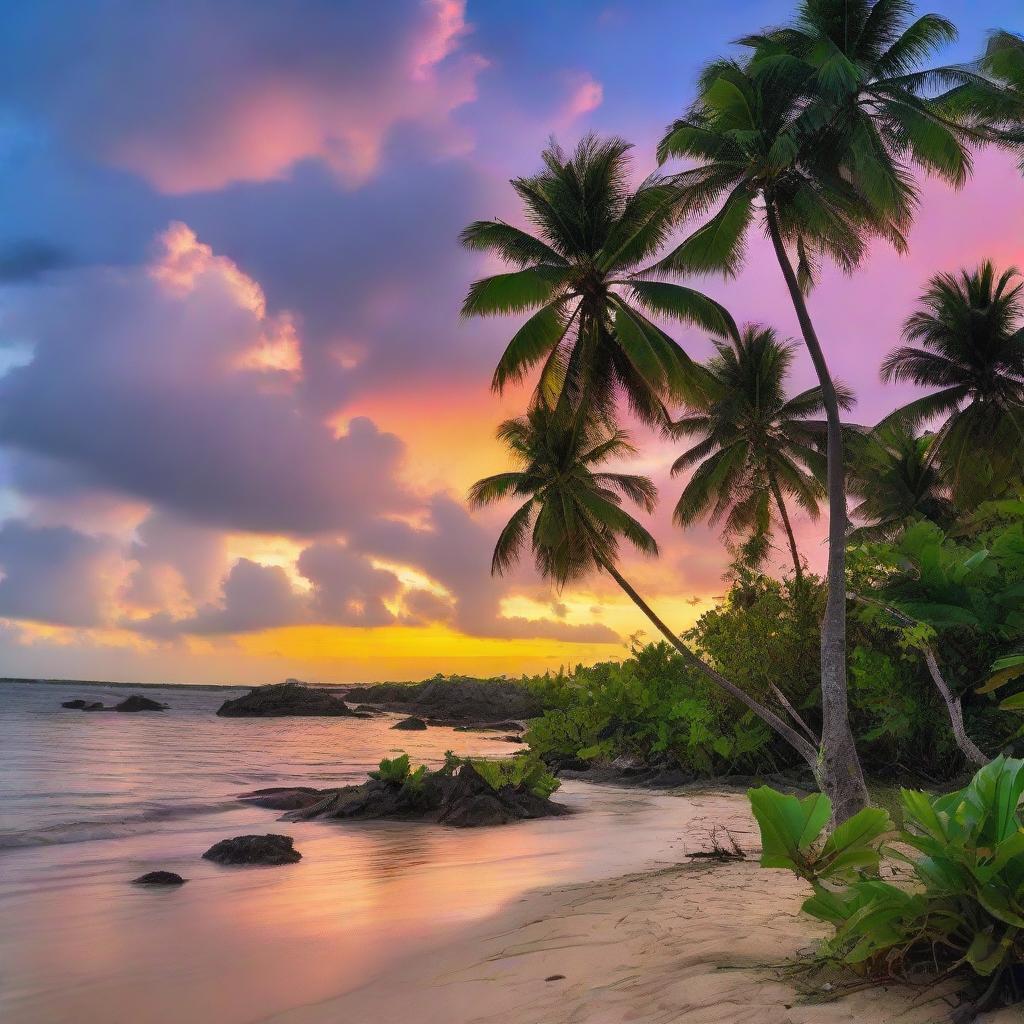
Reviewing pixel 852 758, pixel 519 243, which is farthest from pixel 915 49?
pixel 852 758

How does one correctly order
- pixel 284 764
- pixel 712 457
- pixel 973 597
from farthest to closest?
pixel 712 457
pixel 284 764
pixel 973 597

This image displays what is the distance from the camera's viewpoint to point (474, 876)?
659cm

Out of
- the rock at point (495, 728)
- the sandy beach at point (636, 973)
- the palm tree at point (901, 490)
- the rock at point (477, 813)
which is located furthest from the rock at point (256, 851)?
the rock at point (495, 728)

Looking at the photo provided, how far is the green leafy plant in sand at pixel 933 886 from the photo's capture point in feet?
7.68

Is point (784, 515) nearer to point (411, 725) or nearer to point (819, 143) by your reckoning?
point (819, 143)

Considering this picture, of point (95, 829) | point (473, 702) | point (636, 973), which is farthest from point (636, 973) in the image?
point (473, 702)

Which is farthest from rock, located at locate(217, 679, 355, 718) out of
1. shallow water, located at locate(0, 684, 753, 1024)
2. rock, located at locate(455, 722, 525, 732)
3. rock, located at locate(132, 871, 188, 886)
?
rock, located at locate(132, 871, 188, 886)

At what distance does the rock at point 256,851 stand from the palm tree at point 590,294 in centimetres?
1066

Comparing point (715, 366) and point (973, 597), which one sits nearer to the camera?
point (973, 597)

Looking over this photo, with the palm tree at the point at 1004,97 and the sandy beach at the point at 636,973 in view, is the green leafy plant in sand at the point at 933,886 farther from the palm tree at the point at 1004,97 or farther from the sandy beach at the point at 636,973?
the palm tree at the point at 1004,97

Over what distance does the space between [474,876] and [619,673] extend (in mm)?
13927

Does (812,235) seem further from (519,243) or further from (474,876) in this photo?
(474,876)

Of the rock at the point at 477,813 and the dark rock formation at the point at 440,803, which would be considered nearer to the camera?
the rock at the point at 477,813

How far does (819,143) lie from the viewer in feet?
42.9
